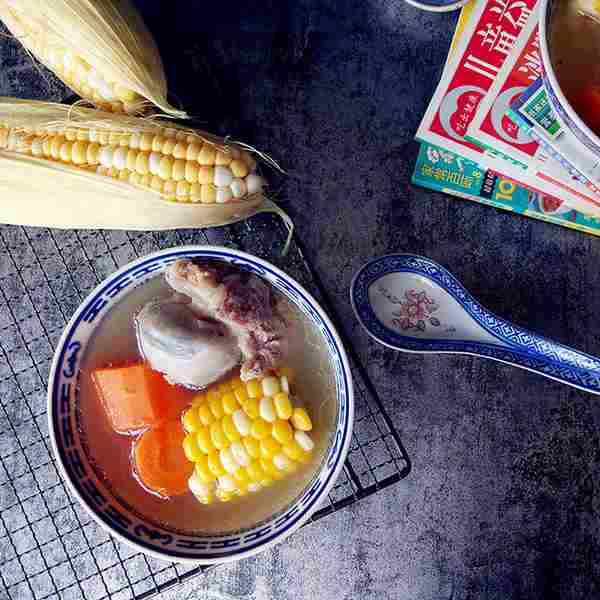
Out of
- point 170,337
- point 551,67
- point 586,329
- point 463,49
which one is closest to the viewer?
point 551,67

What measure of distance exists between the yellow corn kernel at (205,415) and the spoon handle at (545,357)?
413mm

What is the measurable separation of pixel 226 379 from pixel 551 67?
1.94ft

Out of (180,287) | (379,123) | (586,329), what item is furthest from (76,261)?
(586,329)

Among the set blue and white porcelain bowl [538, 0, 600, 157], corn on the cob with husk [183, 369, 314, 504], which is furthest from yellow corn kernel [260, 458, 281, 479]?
blue and white porcelain bowl [538, 0, 600, 157]

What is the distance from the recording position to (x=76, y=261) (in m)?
1.20

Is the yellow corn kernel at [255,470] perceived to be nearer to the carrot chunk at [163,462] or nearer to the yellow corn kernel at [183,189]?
the carrot chunk at [163,462]

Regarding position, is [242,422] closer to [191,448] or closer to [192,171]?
[191,448]

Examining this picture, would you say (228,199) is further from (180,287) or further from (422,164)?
(422,164)

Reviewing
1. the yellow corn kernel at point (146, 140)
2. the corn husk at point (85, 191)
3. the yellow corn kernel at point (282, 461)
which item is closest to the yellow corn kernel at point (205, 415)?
the yellow corn kernel at point (282, 461)

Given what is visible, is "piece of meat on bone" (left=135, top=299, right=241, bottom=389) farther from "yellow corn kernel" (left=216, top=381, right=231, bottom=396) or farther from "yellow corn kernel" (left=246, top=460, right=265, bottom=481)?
"yellow corn kernel" (left=246, top=460, right=265, bottom=481)

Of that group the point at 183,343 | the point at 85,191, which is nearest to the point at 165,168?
the point at 85,191

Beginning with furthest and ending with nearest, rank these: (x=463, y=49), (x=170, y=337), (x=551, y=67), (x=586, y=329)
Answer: (x=586, y=329) < (x=463, y=49) < (x=170, y=337) < (x=551, y=67)

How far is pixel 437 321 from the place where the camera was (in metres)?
1.18

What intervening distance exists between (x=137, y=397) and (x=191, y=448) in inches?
4.4
